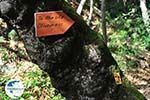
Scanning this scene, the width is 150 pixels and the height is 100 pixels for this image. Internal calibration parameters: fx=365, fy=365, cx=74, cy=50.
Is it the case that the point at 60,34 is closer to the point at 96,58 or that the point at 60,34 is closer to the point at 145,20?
the point at 96,58

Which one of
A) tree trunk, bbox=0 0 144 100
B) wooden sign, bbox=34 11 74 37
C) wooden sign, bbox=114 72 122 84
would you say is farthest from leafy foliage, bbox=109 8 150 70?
wooden sign, bbox=34 11 74 37

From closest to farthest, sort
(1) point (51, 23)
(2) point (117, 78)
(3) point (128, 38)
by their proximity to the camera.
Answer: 1. (1) point (51, 23)
2. (2) point (117, 78)
3. (3) point (128, 38)

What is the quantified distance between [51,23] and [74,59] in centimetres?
36

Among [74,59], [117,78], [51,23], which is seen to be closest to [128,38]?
[117,78]

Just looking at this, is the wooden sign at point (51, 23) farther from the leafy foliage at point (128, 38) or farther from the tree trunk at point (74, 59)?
the leafy foliage at point (128, 38)

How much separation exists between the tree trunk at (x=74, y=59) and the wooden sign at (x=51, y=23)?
Result: 0.04 metres

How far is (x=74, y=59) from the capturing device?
2938 mm

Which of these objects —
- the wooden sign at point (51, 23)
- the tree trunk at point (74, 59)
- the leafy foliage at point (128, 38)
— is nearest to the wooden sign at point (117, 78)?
the tree trunk at point (74, 59)

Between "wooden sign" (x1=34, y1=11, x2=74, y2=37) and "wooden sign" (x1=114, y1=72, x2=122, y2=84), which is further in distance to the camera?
"wooden sign" (x1=114, y1=72, x2=122, y2=84)

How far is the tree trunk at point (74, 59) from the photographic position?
2.80m

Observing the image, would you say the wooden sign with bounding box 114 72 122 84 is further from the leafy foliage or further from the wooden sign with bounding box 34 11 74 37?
the leafy foliage

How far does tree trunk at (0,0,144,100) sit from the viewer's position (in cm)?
280

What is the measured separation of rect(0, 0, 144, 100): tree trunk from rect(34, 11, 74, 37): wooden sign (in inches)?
1.7

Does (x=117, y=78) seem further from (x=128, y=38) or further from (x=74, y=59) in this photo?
(x=128, y=38)
